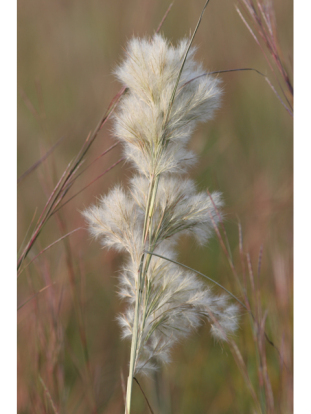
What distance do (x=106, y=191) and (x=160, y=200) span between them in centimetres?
32

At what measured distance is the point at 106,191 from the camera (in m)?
0.91

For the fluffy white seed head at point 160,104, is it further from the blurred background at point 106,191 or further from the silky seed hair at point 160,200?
the blurred background at point 106,191

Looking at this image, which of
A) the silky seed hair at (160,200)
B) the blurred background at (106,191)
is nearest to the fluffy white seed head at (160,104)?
the silky seed hair at (160,200)

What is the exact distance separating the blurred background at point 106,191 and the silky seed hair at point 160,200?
0.76ft

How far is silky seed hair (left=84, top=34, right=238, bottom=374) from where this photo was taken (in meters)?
0.58

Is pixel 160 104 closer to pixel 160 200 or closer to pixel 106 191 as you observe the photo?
pixel 160 200

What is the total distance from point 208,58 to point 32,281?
0.74 metres

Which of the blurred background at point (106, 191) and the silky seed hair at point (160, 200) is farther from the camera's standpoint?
the blurred background at point (106, 191)

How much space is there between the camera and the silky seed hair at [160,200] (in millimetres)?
584

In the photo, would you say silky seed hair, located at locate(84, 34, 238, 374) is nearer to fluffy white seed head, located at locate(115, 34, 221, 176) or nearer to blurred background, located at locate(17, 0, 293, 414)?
fluffy white seed head, located at locate(115, 34, 221, 176)

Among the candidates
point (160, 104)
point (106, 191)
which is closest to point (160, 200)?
point (160, 104)

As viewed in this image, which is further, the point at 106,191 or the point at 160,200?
the point at 106,191
